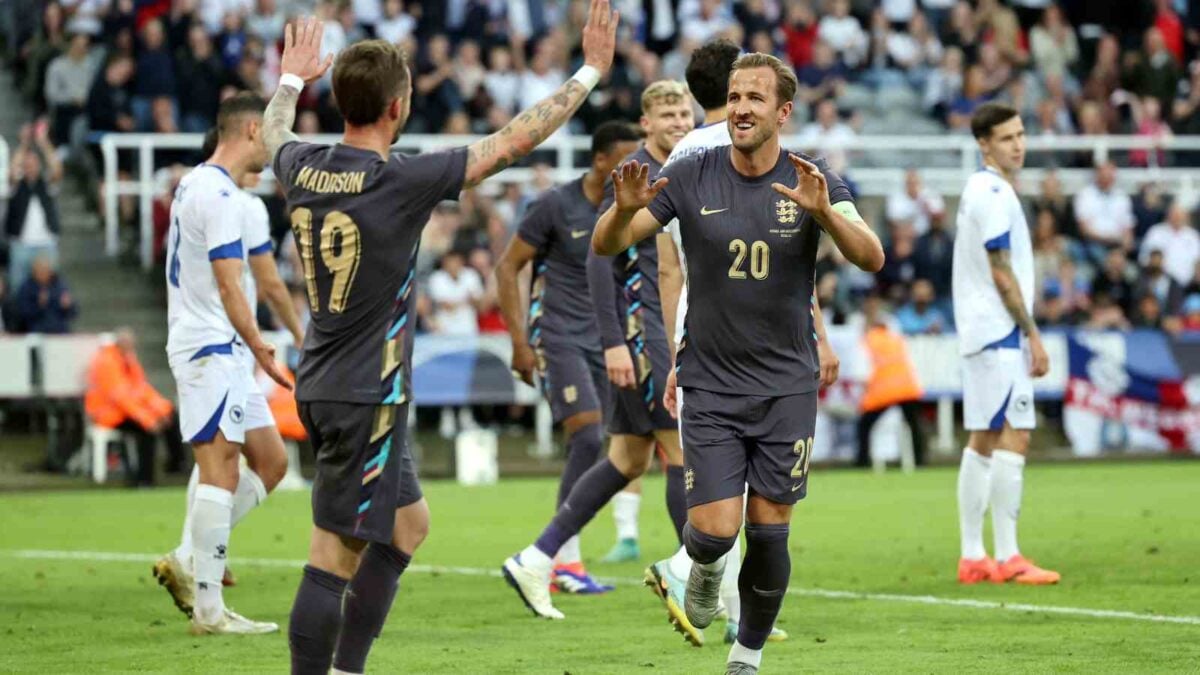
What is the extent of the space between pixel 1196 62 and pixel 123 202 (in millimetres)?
16663

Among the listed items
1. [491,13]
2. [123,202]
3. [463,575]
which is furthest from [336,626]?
[491,13]

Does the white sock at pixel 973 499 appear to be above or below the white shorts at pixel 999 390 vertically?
below

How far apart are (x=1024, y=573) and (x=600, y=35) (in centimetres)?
578

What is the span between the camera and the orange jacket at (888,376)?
23.7 meters

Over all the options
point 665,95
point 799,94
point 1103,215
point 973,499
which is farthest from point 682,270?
point 799,94

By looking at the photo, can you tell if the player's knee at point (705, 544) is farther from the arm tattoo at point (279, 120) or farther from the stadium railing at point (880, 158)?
the stadium railing at point (880, 158)

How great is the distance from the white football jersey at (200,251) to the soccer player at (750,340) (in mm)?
2783

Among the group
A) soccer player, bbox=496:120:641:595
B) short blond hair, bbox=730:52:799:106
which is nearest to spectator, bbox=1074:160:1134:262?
A: soccer player, bbox=496:120:641:595

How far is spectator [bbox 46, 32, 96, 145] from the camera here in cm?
2566

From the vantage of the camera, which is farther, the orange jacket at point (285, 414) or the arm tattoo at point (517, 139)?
the orange jacket at point (285, 414)

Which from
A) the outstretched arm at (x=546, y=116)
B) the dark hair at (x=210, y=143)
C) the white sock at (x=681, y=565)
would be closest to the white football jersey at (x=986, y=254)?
the white sock at (x=681, y=565)

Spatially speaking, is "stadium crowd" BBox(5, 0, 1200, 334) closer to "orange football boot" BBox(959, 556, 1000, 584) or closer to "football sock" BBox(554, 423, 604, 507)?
"football sock" BBox(554, 423, 604, 507)

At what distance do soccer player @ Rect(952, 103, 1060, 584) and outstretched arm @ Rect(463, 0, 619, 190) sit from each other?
518cm

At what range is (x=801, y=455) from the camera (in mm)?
8086
